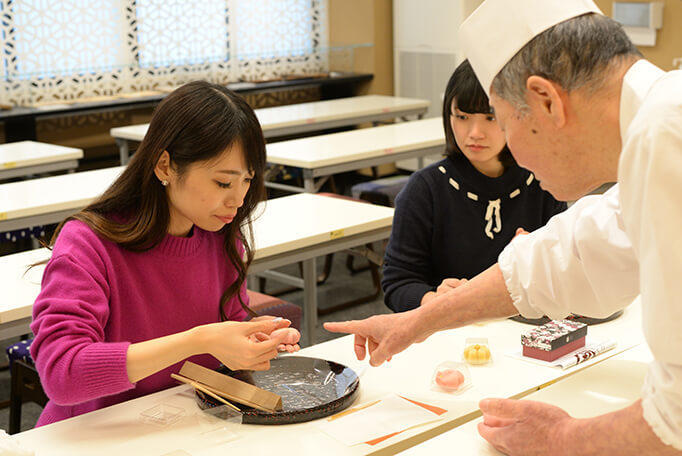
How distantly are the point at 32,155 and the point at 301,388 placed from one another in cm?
325

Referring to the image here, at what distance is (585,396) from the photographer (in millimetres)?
A: 1462

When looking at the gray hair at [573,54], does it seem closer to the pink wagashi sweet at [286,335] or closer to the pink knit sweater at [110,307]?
the pink wagashi sweet at [286,335]

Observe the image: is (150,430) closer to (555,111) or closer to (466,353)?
(466,353)

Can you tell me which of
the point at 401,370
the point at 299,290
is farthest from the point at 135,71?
the point at 401,370

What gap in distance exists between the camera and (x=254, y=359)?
60.2 inches

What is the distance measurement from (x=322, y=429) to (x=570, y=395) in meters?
0.44

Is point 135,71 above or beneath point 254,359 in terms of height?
above

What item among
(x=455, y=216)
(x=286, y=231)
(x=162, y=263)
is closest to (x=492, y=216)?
(x=455, y=216)

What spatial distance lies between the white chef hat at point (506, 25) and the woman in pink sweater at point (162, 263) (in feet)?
2.16

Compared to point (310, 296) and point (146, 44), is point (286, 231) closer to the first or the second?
point (310, 296)

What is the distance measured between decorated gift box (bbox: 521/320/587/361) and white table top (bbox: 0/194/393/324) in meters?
0.82

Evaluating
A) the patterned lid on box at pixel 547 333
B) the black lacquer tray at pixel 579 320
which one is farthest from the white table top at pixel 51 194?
the patterned lid on box at pixel 547 333

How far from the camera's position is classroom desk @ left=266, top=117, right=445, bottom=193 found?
411 centimetres

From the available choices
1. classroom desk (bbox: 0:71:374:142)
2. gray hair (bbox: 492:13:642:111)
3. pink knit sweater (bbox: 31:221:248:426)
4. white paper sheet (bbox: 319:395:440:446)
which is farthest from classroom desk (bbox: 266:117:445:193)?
gray hair (bbox: 492:13:642:111)
